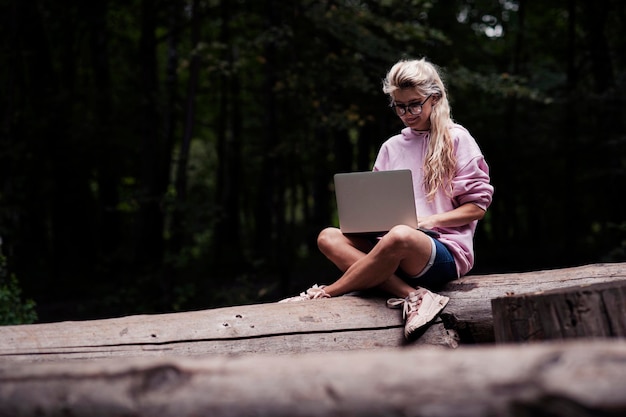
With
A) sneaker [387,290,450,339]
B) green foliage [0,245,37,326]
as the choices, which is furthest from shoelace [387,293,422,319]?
green foliage [0,245,37,326]

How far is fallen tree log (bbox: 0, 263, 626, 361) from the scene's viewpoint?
12.3ft

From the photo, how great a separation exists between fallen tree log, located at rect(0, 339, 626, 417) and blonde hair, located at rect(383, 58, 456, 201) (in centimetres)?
225

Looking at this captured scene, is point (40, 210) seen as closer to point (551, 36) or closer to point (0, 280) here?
point (0, 280)

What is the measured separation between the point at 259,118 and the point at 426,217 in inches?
504

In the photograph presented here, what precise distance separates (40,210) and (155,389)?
35.3 ft

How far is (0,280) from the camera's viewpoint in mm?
6895

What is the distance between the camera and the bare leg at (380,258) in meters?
3.86

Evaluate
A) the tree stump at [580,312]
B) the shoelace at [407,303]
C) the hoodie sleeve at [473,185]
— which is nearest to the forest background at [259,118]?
the shoelace at [407,303]

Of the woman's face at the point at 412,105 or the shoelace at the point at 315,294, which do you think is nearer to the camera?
the woman's face at the point at 412,105

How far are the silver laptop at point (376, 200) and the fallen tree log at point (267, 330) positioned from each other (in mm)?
446

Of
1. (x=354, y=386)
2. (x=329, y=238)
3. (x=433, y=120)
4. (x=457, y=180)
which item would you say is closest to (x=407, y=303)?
(x=329, y=238)

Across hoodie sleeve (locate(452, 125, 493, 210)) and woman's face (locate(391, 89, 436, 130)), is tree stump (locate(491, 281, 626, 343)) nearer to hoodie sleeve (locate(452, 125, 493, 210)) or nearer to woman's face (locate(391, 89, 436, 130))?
hoodie sleeve (locate(452, 125, 493, 210))

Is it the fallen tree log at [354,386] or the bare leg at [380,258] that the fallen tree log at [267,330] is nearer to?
the bare leg at [380,258]

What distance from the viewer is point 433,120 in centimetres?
416
